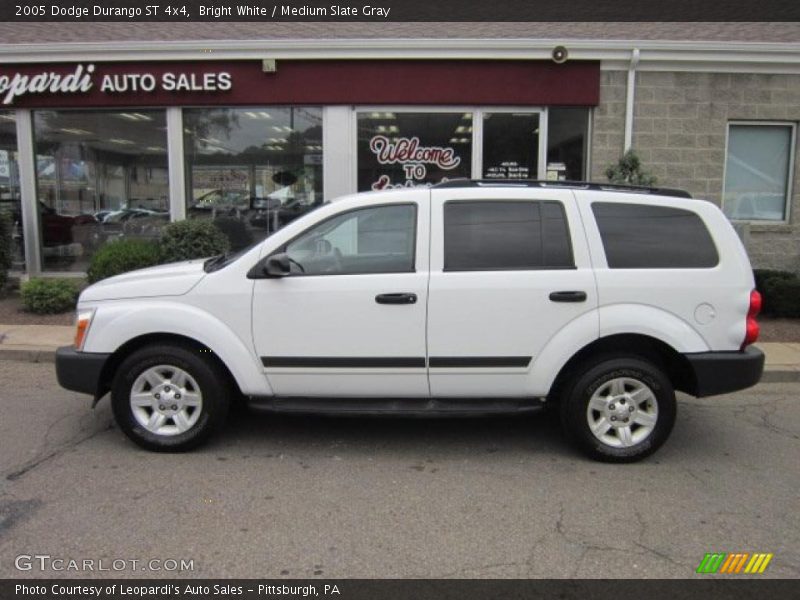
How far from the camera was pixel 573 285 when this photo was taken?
4.30 m

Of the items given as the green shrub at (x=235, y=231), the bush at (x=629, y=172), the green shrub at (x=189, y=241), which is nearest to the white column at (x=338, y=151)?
the green shrub at (x=235, y=231)

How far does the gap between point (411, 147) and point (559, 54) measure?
2.60 meters

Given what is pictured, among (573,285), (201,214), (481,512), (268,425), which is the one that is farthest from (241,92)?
(481,512)

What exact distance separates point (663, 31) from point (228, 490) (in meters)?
10.1

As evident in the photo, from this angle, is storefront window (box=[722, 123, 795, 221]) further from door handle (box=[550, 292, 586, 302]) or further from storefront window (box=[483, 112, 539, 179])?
door handle (box=[550, 292, 586, 302])

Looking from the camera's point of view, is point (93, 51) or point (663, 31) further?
point (663, 31)

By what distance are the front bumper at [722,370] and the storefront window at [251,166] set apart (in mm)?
7188

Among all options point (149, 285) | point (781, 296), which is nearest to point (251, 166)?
point (149, 285)

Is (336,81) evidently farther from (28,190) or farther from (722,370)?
(722,370)

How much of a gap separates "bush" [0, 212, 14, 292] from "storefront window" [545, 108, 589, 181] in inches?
331

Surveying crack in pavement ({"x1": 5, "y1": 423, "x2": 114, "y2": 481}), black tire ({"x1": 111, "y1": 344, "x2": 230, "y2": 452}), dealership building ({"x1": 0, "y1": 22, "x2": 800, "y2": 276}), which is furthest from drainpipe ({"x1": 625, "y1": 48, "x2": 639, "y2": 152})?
crack in pavement ({"x1": 5, "y1": 423, "x2": 114, "y2": 481})

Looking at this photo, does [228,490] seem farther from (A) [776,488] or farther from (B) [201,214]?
(B) [201,214]

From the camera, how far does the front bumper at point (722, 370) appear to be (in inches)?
170

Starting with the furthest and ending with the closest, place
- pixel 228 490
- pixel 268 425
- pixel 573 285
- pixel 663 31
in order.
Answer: pixel 663 31, pixel 268 425, pixel 573 285, pixel 228 490
